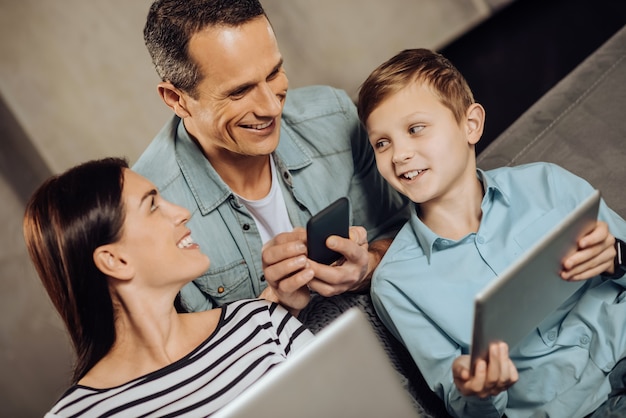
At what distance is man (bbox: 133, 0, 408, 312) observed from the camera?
1479 mm

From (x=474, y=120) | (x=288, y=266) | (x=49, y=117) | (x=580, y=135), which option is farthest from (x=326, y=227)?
(x=49, y=117)

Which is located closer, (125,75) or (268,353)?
(268,353)

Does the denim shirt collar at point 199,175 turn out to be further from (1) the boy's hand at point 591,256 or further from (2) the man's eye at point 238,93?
(1) the boy's hand at point 591,256

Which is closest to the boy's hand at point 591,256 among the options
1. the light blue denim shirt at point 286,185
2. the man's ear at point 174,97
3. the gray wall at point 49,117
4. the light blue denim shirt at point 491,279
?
the light blue denim shirt at point 491,279

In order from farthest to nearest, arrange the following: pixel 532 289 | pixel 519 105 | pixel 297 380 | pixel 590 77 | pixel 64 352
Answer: pixel 519 105 → pixel 64 352 → pixel 590 77 → pixel 532 289 → pixel 297 380

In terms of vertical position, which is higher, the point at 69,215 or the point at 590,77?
the point at 69,215

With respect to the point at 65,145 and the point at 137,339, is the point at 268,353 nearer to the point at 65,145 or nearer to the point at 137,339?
the point at 137,339

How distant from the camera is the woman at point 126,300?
4.05ft

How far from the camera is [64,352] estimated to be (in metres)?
2.21

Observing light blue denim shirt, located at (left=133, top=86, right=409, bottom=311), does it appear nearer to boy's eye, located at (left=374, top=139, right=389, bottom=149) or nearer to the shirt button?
the shirt button

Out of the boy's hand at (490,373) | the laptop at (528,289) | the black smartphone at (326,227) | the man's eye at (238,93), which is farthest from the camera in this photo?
the man's eye at (238,93)

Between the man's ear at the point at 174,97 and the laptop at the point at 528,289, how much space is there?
0.90 metres

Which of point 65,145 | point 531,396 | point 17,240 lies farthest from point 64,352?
point 531,396

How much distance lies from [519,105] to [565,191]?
153 cm
